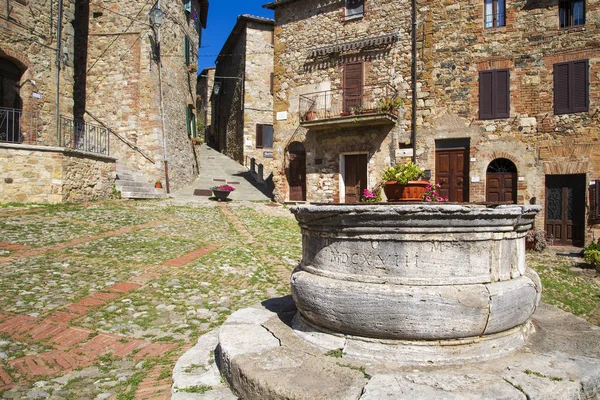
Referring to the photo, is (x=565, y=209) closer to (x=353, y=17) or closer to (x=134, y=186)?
(x=353, y=17)

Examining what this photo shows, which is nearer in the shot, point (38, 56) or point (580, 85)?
point (580, 85)

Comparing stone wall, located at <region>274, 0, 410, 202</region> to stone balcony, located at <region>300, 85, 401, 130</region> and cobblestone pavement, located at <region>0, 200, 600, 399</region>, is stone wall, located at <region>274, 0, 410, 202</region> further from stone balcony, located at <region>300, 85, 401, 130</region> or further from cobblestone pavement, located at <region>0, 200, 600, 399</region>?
cobblestone pavement, located at <region>0, 200, 600, 399</region>

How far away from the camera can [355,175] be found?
1742cm

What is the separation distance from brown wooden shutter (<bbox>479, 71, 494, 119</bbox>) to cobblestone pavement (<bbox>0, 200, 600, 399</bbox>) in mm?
5519

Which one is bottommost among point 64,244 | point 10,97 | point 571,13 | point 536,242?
point 536,242

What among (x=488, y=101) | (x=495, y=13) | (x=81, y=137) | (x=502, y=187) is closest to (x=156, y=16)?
(x=81, y=137)

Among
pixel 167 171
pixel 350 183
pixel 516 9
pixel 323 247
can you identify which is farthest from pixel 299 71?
pixel 323 247

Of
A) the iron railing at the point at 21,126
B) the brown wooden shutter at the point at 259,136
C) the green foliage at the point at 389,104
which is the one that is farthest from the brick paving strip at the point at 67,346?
the brown wooden shutter at the point at 259,136

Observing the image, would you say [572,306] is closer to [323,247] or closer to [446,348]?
[446,348]

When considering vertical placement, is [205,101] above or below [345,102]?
above

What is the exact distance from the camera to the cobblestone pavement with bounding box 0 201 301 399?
368 cm

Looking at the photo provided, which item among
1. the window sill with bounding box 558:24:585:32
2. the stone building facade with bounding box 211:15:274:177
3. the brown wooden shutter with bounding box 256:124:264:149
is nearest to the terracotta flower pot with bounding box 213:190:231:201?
the stone building facade with bounding box 211:15:274:177

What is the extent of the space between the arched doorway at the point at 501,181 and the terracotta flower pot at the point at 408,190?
11.9 metres

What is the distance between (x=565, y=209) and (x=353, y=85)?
9.21m
